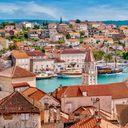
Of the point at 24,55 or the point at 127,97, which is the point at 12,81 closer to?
the point at 127,97

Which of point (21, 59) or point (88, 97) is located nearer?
point (88, 97)

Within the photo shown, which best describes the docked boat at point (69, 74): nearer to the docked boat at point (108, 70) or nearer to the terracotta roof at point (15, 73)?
the docked boat at point (108, 70)

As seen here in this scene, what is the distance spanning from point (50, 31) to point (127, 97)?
74.1 meters

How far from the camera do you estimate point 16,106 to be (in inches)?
414

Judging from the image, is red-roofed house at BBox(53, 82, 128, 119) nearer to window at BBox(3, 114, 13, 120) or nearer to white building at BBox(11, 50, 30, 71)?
window at BBox(3, 114, 13, 120)

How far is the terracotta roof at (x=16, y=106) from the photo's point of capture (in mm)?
10414

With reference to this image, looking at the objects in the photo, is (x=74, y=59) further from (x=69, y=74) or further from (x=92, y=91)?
(x=92, y=91)

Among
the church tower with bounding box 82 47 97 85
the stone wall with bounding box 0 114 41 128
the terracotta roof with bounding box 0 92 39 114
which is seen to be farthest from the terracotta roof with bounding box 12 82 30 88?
the stone wall with bounding box 0 114 41 128

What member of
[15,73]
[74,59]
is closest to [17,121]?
[15,73]

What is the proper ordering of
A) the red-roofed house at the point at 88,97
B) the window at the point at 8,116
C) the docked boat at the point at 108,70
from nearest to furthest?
the window at the point at 8,116, the red-roofed house at the point at 88,97, the docked boat at the point at 108,70

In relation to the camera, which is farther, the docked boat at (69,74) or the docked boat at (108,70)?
the docked boat at (108,70)

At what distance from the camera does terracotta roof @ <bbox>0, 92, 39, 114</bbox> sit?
10.4 metres

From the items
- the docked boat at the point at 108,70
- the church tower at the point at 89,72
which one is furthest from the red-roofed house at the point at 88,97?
the docked boat at the point at 108,70

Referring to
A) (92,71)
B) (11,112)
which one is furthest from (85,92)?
(11,112)
